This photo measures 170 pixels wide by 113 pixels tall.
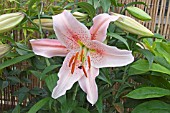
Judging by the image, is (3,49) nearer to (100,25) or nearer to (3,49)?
(3,49)

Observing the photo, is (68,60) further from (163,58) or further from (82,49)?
(163,58)

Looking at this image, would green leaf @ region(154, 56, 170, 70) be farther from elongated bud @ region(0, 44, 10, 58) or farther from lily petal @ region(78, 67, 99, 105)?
elongated bud @ region(0, 44, 10, 58)

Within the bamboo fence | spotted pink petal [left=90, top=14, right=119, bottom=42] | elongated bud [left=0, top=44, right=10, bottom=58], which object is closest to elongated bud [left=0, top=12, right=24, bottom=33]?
elongated bud [left=0, top=44, right=10, bottom=58]

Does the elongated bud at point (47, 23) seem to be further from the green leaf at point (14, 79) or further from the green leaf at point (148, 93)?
the green leaf at point (14, 79)

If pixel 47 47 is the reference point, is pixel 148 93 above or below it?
below

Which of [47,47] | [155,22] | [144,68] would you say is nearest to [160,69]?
[144,68]

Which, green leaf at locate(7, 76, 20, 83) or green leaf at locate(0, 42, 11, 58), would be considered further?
green leaf at locate(7, 76, 20, 83)
